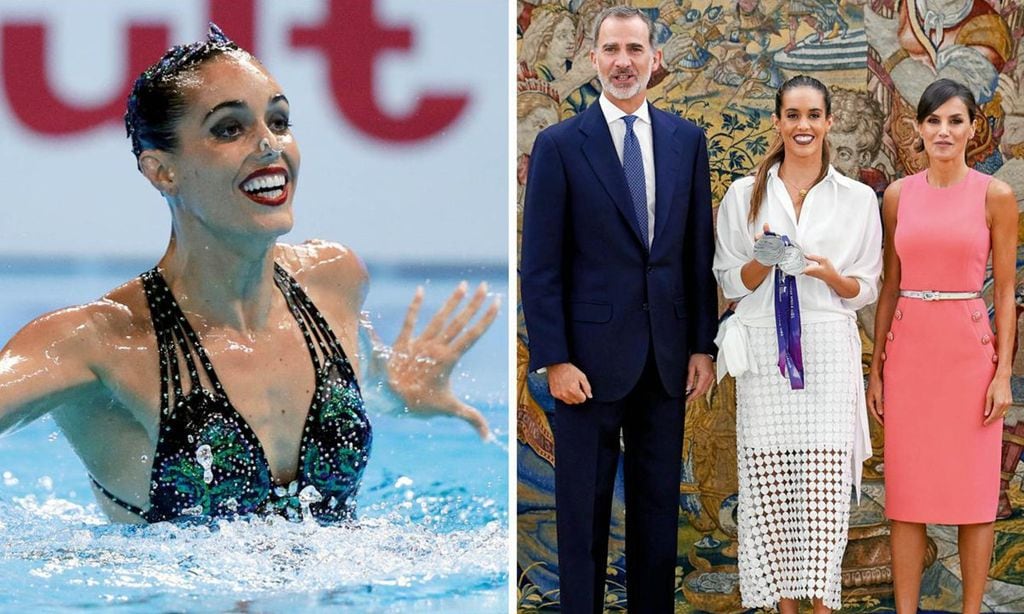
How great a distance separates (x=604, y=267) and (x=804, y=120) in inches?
30.8

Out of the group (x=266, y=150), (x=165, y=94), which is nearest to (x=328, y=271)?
(x=266, y=150)

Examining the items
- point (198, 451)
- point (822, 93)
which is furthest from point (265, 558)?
point (822, 93)

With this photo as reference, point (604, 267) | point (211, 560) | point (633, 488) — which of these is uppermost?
point (604, 267)

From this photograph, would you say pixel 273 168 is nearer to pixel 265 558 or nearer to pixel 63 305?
pixel 63 305

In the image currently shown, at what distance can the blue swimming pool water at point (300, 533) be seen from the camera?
14.5 ft

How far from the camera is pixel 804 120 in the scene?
3947 millimetres

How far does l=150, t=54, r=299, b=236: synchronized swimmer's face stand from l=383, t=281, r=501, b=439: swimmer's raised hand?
62 centimetres

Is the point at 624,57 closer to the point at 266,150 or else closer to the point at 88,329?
the point at 266,150

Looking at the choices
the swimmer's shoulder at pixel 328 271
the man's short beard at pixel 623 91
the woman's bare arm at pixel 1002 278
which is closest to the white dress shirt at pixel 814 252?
the woman's bare arm at pixel 1002 278

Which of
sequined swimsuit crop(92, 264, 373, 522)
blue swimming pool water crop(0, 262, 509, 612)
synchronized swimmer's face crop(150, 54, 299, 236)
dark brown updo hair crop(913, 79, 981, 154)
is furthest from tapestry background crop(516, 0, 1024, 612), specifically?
synchronized swimmer's face crop(150, 54, 299, 236)

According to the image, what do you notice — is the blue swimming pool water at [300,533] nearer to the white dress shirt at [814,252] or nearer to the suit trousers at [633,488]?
the suit trousers at [633,488]

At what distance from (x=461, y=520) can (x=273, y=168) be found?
1.45 metres

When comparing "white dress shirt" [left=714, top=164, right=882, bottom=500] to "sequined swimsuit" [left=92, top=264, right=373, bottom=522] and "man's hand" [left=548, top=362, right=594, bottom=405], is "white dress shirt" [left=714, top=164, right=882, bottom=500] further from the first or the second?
"sequined swimsuit" [left=92, top=264, right=373, bottom=522]

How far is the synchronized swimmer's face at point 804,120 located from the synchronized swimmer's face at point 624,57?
45cm
